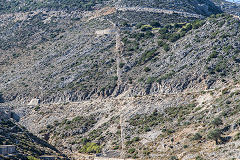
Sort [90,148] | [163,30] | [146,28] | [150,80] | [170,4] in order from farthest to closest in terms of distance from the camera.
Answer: [170,4]
[146,28]
[163,30]
[150,80]
[90,148]

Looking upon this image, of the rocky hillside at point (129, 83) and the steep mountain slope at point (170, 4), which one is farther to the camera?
the steep mountain slope at point (170, 4)

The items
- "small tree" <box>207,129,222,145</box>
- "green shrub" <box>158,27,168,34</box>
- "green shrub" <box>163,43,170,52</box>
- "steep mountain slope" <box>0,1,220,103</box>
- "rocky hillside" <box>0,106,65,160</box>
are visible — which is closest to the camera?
"rocky hillside" <box>0,106,65,160</box>

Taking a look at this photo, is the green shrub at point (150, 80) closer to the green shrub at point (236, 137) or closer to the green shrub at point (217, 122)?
the green shrub at point (217, 122)

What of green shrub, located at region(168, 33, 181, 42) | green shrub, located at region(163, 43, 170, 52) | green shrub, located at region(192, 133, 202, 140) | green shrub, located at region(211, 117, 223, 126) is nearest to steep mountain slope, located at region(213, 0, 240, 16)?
green shrub, located at region(168, 33, 181, 42)

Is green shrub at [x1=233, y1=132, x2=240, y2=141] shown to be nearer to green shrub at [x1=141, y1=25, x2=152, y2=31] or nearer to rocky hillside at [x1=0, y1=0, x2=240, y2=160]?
rocky hillside at [x1=0, y1=0, x2=240, y2=160]

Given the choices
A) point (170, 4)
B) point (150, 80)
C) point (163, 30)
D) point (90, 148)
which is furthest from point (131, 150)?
point (170, 4)

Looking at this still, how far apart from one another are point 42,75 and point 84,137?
79.4ft

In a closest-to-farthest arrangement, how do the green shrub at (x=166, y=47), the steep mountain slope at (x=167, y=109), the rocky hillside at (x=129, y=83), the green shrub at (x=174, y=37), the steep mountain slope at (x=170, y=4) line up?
the steep mountain slope at (x=167, y=109)
the rocky hillside at (x=129, y=83)
the green shrub at (x=166, y=47)
the green shrub at (x=174, y=37)
the steep mountain slope at (x=170, y=4)

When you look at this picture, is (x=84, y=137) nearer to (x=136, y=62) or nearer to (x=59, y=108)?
(x=59, y=108)

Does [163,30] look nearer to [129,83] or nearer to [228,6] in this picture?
[129,83]

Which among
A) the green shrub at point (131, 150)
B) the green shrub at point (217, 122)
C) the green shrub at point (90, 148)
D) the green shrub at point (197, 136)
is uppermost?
the green shrub at point (217, 122)

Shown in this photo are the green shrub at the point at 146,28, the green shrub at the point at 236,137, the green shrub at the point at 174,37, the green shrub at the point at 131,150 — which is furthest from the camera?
the green shrub at the point at 146,28

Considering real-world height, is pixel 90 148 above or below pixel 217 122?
below

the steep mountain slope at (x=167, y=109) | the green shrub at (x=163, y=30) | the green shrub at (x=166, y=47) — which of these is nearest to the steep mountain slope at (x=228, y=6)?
the green shrub at (x=163, y=30)
